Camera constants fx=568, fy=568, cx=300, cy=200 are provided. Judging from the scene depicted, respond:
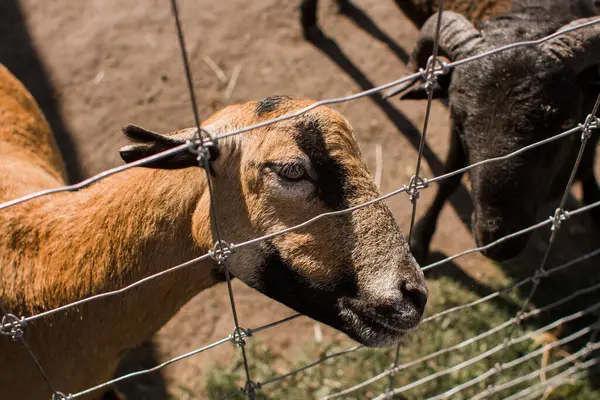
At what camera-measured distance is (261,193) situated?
2.38 m

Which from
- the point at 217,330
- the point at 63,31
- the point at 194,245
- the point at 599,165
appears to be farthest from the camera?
the point at 63,31

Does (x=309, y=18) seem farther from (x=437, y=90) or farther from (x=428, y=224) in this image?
(x=428, y=224)

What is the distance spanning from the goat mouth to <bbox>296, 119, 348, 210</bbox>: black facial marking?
442mm

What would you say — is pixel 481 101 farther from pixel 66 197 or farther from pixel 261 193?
pixel 66 197

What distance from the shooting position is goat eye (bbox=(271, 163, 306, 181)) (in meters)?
2.32

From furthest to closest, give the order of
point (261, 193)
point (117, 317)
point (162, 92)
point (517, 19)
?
point (162, 92)
point (517, 19)
point (117, 317)
point (261, 193)

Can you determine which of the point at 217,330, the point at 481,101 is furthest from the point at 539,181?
the point at 217,330

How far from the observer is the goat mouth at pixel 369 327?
240cm

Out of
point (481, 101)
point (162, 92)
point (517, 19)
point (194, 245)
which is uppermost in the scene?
point (162, 92)

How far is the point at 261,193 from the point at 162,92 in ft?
13.6

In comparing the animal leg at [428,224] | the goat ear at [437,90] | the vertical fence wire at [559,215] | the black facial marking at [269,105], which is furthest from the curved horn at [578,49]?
the black facial marking at [269,105]

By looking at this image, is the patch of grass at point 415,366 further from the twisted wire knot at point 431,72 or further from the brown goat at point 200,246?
the twisted wire knot at point 431,72

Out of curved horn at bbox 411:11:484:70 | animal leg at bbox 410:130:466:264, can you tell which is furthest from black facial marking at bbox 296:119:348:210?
animal leg at bbox 410:130:466:264

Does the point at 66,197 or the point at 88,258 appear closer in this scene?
the point at 88,258
